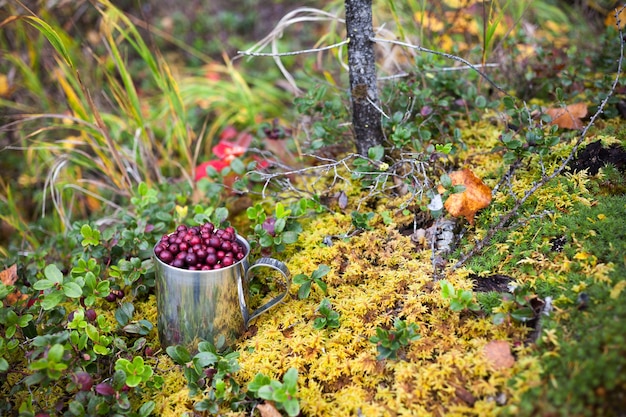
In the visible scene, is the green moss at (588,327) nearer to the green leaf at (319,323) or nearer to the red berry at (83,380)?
the green leaf at (319,323)

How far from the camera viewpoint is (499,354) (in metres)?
1.44

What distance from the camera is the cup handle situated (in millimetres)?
1683

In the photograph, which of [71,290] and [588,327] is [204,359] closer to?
[71,290]

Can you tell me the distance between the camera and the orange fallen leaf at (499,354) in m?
1.42

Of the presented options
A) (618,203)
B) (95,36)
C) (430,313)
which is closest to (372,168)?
(430,313)

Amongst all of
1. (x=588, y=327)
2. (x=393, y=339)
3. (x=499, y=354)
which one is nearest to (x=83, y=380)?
(x=393, y=339)

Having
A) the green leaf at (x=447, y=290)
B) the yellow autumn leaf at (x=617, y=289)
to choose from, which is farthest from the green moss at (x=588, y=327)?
the green leaf at (x=447, y=290)

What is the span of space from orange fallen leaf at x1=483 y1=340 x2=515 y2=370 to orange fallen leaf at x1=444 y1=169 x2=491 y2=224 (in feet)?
1.93

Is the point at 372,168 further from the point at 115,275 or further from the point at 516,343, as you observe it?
the point at 115,275

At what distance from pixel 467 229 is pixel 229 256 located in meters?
0.97

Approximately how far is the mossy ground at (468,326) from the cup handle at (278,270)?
0.07 m

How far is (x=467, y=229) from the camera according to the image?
1.94 m

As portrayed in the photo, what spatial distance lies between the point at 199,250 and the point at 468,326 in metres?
0.93

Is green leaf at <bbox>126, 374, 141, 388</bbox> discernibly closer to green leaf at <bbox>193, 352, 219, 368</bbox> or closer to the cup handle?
green leaf at <bbox>193, 352, 219, 368</bbox>
